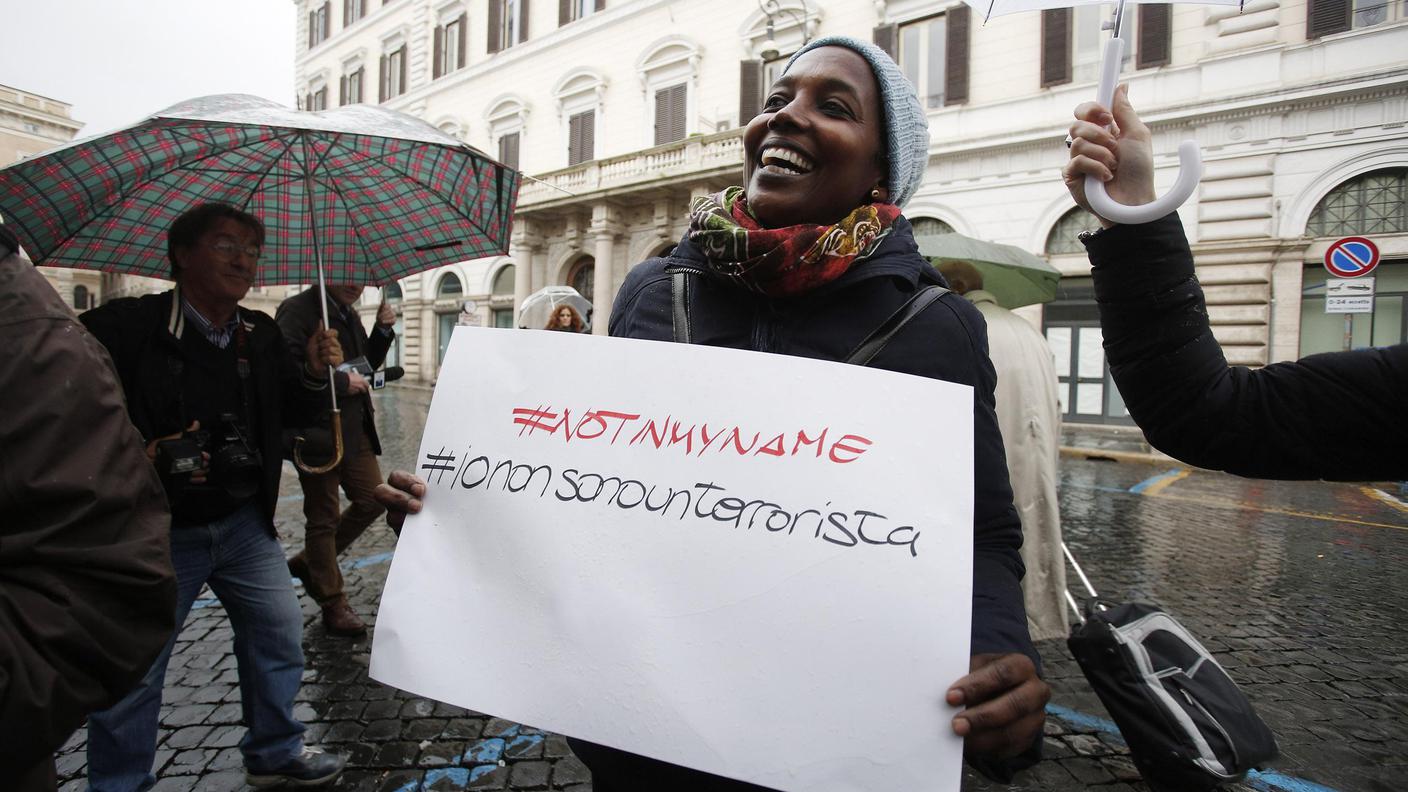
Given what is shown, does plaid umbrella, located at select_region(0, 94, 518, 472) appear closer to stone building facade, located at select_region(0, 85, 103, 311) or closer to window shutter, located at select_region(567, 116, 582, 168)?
window shutter, located at select_region(567, 116, 582, 168)

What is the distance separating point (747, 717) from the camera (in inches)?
36.7

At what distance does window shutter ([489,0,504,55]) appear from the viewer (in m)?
22.1

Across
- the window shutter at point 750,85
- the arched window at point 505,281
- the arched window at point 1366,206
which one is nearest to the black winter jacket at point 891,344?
the arched window at point 1366,206

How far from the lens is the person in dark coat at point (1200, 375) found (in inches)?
43.7

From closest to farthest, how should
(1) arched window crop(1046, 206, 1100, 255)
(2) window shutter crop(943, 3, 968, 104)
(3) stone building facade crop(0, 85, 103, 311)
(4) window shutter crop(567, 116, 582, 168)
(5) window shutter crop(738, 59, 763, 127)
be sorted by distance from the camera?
(1) arched window crop(1046, 206, 1100, 255) < (2) window shutter crop(943, 3, 968, 104) < (5) window shutter crop(738, 59, 763, 127) < (3) stone building facade crop(0, 85, 103, 311) < (4) window shutter crop(567, 116, 582, 168)

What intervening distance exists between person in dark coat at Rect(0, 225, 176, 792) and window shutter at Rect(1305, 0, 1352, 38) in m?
15.4

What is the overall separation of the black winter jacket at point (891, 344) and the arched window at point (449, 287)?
77.0 feet

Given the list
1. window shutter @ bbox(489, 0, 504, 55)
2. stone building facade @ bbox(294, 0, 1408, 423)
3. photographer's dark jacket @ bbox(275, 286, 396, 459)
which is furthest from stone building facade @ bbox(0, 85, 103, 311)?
photographer's dark jacket @ bbox(275, 286, 396, 459)

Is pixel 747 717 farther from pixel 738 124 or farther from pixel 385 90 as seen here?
pixel 385 90

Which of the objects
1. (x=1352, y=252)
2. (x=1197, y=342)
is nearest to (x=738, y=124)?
(x=1352, y=252)

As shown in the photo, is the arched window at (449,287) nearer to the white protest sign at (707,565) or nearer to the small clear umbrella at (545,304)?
the small clear umbrella at (545,304)

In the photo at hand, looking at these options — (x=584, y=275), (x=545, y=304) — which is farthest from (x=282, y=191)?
(x=584, y=275)

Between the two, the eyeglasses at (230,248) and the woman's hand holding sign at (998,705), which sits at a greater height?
the eyeglasses at (230,248)

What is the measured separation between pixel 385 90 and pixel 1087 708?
1144 inches
